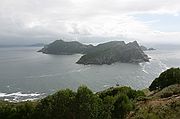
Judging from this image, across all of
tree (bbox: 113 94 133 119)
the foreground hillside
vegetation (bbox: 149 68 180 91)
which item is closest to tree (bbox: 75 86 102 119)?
the foreground hillside

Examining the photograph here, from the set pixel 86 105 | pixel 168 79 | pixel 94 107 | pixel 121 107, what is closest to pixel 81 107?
pixel 86 105

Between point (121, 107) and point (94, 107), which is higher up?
point (94, 107)

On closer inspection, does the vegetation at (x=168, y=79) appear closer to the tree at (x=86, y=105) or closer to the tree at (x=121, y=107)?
the tree at (x=121, y=107)

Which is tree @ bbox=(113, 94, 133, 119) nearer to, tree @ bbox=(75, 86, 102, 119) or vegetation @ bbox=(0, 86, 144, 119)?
vegetation @ bbox=(0, 86, 144, 119)

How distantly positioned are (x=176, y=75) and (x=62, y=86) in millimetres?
95800

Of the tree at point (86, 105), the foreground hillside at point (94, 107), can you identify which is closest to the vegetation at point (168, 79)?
the foreground hillside at point (94, 107)

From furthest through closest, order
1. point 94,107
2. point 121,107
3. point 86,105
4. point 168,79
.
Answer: point 168,79 < point 121,107 < point 94,107 < point 86,105

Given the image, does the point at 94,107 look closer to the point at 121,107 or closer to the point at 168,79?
the point at 121,107

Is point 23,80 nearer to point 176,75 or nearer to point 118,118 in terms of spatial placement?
point 176,75

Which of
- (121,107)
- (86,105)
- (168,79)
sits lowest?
(121,107)

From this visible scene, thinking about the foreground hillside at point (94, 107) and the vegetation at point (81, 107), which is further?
the vegetation at point (81, 107)

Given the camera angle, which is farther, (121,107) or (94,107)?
(121,107)

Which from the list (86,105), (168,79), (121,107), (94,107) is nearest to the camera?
(86,105)

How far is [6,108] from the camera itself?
55.2m
